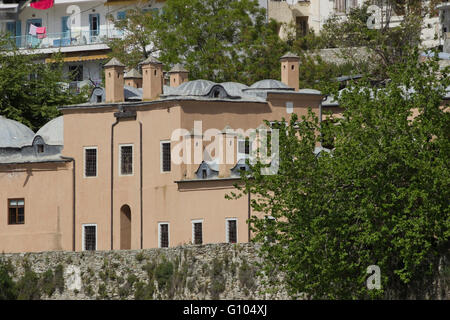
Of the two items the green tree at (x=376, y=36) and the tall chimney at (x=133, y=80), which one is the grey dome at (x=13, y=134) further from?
the green tree at (x=376, y=36)

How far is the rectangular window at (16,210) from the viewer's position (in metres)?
62.9

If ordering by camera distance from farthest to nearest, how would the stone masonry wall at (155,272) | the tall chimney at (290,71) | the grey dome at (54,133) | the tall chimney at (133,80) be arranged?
the tall chimney at (133,80) → the tall chimney at (290,71) → the grey dome at (54,133) → the stone masonry wall at (155,272)

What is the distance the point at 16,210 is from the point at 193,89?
8.85 metres

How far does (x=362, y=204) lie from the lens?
162 ft

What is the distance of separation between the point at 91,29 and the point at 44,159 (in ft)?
81.9

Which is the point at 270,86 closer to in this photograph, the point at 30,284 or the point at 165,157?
the point at 165,157

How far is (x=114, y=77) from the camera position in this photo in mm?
62844

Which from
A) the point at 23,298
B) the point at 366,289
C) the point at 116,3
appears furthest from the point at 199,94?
the point at 116,3

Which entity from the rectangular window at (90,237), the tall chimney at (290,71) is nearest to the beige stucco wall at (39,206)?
the rectangular window at (90,237)

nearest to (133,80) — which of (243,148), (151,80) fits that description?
(151,80)

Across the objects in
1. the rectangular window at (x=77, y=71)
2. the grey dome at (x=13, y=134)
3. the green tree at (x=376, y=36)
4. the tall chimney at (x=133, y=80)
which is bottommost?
the grey dome at (x=13, y=134)

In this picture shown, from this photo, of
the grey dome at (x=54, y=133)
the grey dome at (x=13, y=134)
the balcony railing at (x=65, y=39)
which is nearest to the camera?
the grey dome at (x=54, y=133)

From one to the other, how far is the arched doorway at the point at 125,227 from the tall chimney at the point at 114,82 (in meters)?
4.58

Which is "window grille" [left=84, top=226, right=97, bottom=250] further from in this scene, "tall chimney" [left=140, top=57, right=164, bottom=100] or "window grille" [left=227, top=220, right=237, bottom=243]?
"window grille" [left=227, top=220, right=237, bottom=243]
